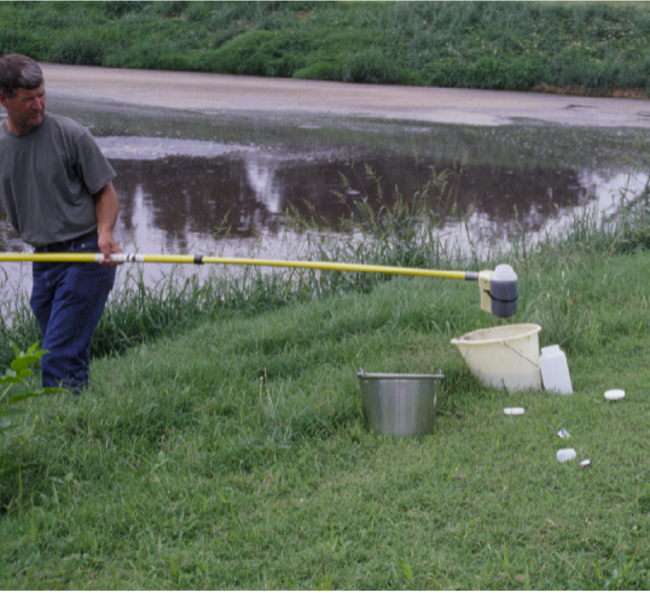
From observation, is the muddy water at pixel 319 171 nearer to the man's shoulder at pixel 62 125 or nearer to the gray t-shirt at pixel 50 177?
the gray t-shirt at pixel 50 177

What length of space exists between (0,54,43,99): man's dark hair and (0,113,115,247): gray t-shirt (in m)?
0.24

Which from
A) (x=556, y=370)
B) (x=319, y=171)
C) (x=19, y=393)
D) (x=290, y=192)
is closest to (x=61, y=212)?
(x=19, y=393)

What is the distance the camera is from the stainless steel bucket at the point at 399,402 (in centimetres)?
339

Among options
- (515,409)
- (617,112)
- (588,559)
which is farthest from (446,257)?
(617,112)

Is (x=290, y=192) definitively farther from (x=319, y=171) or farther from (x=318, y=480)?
(x=318, y=480)

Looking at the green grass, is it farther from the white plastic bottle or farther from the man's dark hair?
the man's dark hair

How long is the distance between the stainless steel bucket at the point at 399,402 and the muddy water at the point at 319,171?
112 inches

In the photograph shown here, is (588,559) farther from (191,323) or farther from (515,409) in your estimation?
(191,323)

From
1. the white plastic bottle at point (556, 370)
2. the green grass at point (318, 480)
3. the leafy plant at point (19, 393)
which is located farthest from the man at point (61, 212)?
the white plastic bottle at point (556, 370)

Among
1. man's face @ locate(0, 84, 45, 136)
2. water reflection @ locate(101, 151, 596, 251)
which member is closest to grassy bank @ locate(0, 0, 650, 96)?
water reflection @ locate(101, 151, 596, 251)

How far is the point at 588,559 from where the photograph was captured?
8.48 ft

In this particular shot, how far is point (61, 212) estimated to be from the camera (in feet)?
12.7

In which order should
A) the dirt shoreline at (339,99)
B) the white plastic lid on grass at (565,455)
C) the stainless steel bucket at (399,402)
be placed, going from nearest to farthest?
the white plastic lid on grass at (565,455) → the stainless steel bucket at (399,402) → the dirt shoreline at (339,99)

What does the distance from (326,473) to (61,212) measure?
1901 mm
